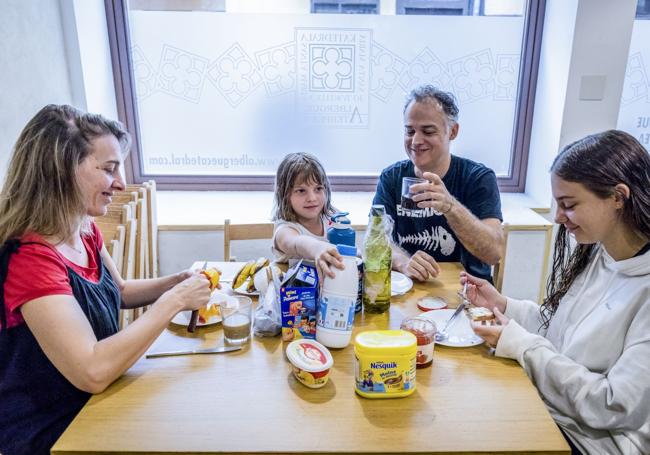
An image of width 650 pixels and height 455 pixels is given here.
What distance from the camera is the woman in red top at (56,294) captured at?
2.84 feet

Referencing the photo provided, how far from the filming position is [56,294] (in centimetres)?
88

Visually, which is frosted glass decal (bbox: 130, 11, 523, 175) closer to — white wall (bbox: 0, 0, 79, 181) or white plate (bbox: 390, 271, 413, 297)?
white wall (bbox: 0, 0, 79, 181)

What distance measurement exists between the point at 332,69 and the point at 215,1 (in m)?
0.72

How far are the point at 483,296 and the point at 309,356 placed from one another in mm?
596

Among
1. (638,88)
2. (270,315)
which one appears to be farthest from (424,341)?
(638,88)

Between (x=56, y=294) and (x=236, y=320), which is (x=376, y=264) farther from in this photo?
(x=56, y=294)

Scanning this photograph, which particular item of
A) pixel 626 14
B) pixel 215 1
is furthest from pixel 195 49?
pixel 626 14

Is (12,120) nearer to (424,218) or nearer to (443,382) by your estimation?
(424,218)

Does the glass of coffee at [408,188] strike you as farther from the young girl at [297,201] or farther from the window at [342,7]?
the window at [342,7]

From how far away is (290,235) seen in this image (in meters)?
1.49

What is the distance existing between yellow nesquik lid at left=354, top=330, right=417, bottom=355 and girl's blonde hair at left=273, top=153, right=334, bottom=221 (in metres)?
0.78

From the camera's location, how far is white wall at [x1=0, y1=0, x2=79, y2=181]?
175 centimetres

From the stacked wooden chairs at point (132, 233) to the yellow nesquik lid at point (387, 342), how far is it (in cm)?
120

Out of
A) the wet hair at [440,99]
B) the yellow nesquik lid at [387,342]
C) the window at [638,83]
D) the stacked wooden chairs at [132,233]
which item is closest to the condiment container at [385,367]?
the yellow nesquik lid at [387,342]
